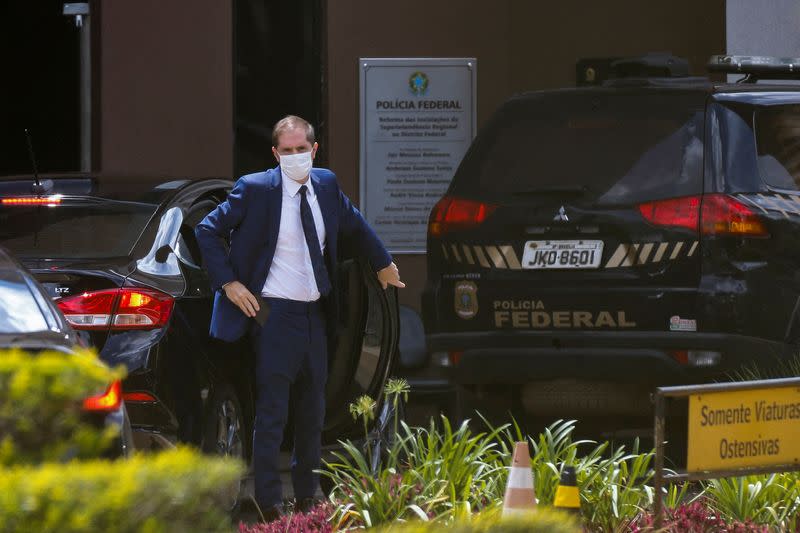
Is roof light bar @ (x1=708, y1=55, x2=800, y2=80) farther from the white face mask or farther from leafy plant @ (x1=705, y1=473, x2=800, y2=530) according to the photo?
leafy plant @ (x1=705, y1=473, x2=800, y2=530)

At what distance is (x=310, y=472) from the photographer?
749 cm

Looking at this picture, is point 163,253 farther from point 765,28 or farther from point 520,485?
point 765,28

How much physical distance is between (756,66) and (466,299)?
1.97 meters

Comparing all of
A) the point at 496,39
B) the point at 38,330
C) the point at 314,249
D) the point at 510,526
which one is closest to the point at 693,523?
the point at 314,249

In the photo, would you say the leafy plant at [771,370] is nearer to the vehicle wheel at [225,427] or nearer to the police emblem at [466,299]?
the police emblem at [466,299]

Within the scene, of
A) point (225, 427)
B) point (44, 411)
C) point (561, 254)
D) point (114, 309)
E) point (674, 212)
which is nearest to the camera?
point (44, 411)

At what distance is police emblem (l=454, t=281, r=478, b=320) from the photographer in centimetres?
859

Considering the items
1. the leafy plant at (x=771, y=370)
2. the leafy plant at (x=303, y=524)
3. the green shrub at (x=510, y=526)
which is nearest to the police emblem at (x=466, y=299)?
the leafy plant at (x=771, y=370)

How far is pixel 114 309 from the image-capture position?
23.0 ft

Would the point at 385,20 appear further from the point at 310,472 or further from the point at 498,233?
the point at 310,472

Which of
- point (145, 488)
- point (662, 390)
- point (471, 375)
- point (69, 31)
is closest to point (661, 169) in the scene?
point (471, 375)

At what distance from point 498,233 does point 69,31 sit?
7.14 metres

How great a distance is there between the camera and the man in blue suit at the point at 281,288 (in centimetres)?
729

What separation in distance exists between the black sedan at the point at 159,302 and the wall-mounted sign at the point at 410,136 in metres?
5.87
